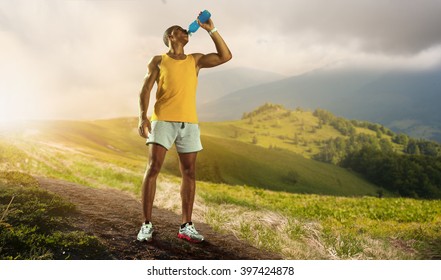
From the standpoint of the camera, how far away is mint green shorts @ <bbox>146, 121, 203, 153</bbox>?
5527mm

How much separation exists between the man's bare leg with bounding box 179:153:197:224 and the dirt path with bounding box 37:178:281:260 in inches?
18.1

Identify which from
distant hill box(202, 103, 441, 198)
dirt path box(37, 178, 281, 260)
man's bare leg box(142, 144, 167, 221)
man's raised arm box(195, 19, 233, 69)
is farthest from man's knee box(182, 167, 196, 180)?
distant hill box(202, 103, 441, 198)

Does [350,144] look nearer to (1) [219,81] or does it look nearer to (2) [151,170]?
(1) [219,81]

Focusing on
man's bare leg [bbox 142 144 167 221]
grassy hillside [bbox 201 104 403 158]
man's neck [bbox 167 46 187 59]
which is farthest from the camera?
grassy hillside [bbox 201 104 403 158]

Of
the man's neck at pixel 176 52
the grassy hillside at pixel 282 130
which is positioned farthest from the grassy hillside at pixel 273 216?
the grassy hillside at pixel 282 130

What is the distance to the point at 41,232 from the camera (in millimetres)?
5852

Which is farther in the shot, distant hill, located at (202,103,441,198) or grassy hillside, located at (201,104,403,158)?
grassy hillside, located at (201,104,403,158)

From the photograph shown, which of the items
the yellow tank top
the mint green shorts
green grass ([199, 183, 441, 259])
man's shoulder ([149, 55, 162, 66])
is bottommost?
green grass ([199, 183, 441, 259])

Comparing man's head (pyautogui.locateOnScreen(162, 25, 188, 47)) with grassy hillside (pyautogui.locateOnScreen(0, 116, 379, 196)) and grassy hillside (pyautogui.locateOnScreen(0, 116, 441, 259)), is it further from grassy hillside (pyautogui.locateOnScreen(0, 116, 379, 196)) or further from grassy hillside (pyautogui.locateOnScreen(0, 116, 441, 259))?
grassy hillside (pyautogui.locateOnScreen(0, 116, 379, 196))

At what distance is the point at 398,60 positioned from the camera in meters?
12.0

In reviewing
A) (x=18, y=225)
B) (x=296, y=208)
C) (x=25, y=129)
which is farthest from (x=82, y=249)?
(x=25, y=129)

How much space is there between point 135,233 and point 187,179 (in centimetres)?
120
